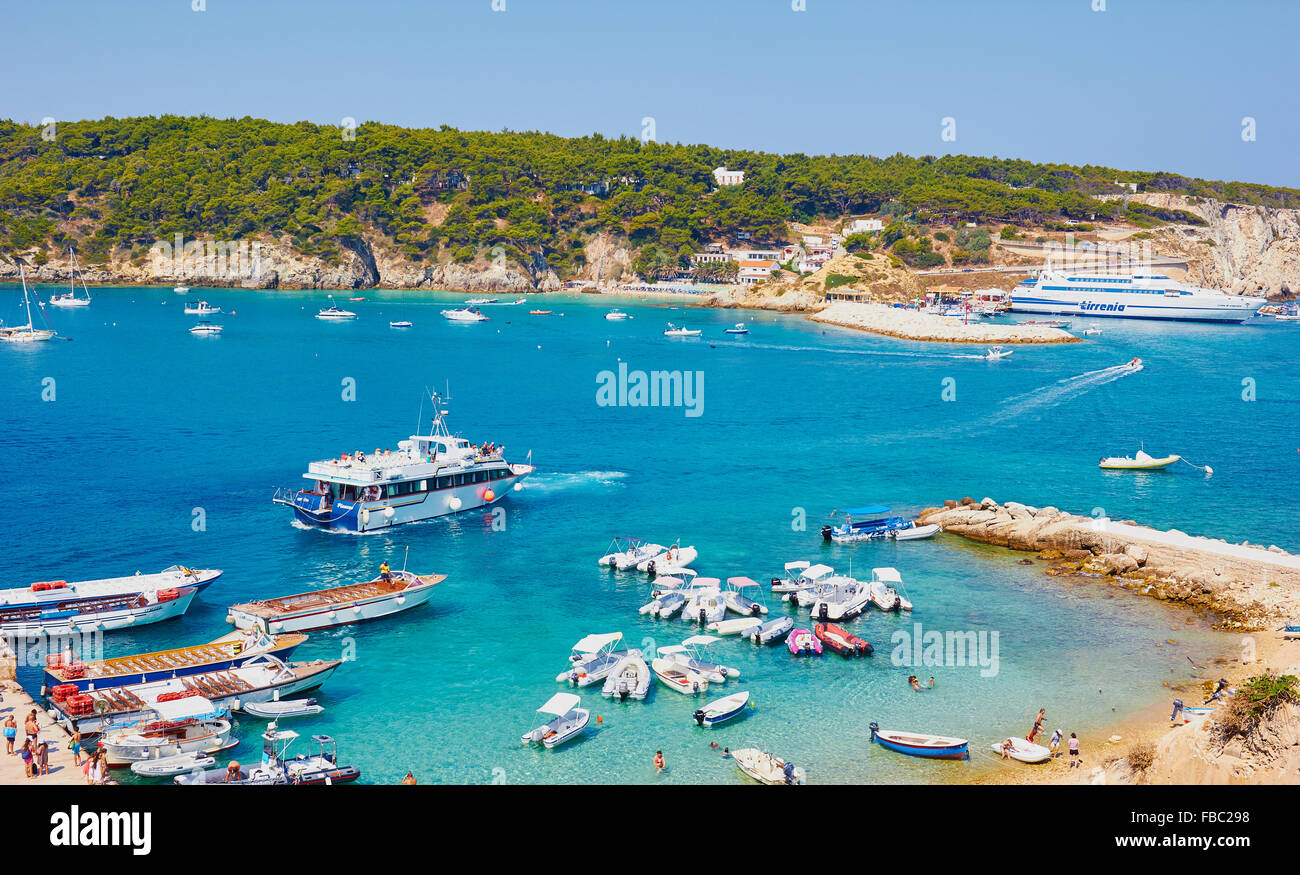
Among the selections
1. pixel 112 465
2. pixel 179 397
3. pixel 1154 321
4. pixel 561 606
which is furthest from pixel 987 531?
pixel 1154 321

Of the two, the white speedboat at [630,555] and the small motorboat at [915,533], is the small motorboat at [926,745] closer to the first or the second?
the white speedboat at [630,555]

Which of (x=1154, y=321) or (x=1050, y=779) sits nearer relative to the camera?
(x=1050, y=779)

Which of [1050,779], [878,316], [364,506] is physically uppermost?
[878,316]

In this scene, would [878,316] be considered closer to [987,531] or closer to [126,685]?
[987,531]

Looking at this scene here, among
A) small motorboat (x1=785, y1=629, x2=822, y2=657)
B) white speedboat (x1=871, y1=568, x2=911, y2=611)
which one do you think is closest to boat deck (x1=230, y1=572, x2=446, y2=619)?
small motorboat (x1=785, y1=629, x2=822, y2=657)

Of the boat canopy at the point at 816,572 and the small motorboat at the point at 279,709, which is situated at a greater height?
the boat canopy at the point at 816,572

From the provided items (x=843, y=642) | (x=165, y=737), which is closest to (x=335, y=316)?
(x=843, y=642)

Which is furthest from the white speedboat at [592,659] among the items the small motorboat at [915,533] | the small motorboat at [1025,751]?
the small motorboat at [915,533]

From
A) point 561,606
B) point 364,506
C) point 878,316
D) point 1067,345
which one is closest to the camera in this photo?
point 561,606
